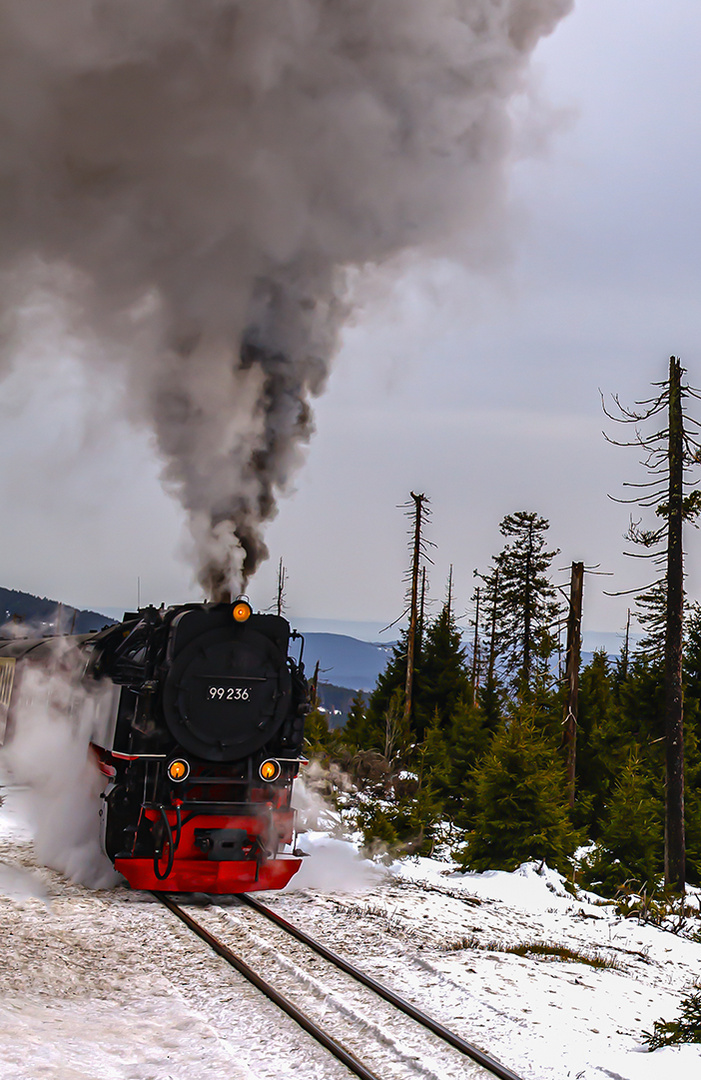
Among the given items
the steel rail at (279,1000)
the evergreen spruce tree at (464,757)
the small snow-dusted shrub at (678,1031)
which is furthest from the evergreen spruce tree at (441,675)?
the small snow-dusted shrub at (678,1031)

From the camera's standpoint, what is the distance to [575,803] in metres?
19.4

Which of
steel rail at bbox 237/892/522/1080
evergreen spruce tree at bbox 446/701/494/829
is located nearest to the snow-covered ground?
steel rail at bbox 237/892/522/1080

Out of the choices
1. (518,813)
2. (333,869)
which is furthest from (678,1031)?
(518,813)

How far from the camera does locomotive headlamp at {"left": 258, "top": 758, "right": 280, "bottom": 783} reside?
31.0ft

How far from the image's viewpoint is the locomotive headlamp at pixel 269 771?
945cm

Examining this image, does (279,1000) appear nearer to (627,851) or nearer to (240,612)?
(240,612)

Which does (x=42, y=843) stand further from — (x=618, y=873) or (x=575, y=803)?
(x=575, y=803)

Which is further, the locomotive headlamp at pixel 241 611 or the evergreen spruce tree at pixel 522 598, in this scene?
the evergreen spruce tree at pixel 522 598

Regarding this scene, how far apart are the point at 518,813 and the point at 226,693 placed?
19.9 feet

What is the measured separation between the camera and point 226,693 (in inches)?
369

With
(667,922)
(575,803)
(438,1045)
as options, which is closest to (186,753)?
(438,1045)

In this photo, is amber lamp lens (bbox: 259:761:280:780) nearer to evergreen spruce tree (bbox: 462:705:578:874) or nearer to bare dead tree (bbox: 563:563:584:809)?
evergreen spruce tree (bbox: 462:705:578:874)

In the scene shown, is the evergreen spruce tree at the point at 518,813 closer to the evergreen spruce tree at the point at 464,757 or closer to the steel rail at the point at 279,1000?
the evergreen spruce tree at the point at 464,757

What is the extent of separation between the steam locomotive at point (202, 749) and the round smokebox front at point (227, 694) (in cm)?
1
